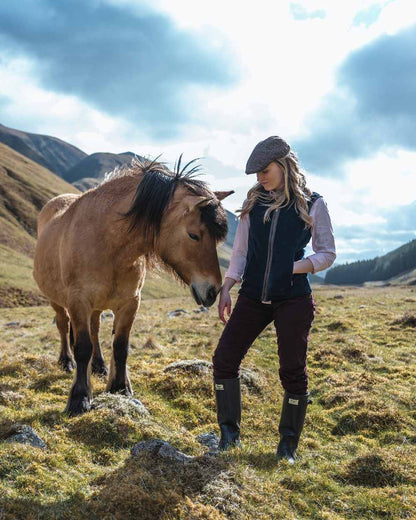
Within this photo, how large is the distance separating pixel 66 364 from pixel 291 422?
531cm

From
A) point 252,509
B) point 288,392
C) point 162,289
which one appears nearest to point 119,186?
point 288,392

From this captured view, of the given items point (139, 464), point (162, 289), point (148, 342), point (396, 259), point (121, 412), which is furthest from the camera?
point (396, 259)

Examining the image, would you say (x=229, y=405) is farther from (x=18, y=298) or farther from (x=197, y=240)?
(x=18, y=298)

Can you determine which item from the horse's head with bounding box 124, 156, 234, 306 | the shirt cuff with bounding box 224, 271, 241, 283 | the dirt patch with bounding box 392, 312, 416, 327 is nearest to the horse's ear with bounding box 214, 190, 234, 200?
the horse's head with bounding box 124, 156, 234, 306

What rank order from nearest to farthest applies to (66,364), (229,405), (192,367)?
(229,405)
(192,367)
(66,364)

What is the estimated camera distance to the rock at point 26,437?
13.8 ft

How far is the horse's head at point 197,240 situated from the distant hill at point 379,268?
6094 inches

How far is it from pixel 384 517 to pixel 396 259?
169m

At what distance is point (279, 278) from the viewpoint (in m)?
4.40

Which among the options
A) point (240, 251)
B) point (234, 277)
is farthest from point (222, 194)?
point (234, 277)

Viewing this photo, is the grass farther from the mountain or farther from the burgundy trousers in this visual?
the mountain

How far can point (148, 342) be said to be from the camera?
10.5 metres

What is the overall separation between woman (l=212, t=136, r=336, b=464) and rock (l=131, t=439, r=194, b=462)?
26.2 inches

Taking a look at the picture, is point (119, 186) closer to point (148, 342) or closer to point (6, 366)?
point (6, 366)
